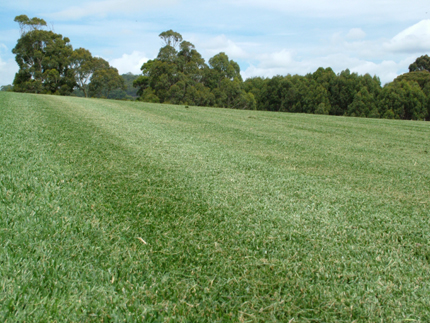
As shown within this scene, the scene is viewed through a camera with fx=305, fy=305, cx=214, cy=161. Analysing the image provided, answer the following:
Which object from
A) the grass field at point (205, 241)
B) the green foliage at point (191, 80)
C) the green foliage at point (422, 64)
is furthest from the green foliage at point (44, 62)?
the green foliage at point (422, 64)

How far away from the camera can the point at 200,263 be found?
1468mm

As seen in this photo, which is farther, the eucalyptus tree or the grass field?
the eucalyptus tree

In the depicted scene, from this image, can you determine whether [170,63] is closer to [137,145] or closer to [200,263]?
[137,145]

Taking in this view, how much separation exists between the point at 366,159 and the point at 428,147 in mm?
2470

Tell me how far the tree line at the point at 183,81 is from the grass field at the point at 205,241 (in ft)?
93.1

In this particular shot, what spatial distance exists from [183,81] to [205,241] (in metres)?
31.0

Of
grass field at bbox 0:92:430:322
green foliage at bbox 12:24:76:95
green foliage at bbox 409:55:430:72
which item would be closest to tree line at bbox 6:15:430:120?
green foliage at bbox 12:24:76:95

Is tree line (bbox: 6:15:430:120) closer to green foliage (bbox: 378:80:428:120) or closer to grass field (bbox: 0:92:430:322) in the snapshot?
green foliage (bbox: 378:80:428:120)

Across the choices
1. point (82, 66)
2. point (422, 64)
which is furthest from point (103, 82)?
point (422, 64)

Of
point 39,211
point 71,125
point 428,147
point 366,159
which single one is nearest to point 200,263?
point 39,211

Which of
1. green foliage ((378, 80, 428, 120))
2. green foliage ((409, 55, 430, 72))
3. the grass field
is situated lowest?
the grass field

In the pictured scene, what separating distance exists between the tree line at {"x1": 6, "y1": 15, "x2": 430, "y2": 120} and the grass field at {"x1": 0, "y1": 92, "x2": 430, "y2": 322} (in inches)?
1117

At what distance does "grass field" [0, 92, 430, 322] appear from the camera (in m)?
1.20

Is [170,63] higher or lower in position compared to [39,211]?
higher
